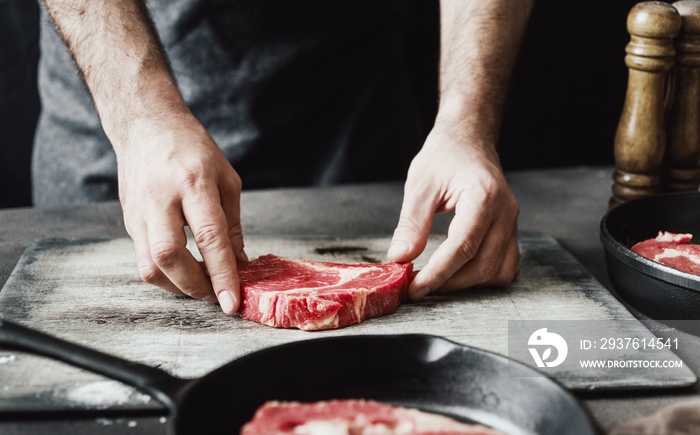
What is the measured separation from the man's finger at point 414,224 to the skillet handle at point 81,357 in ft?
2.39

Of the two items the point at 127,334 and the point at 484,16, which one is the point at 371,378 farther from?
the point at 484,16

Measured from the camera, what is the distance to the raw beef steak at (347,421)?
0.93 meters

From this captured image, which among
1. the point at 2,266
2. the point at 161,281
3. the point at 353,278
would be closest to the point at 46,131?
the point at 2,266

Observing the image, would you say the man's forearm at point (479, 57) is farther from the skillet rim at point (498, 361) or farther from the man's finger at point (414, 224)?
the skillet rim at point (498, 361)

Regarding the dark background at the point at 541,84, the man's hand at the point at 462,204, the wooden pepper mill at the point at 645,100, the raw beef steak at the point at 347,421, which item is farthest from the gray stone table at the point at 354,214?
the dark background at the point at 541,84

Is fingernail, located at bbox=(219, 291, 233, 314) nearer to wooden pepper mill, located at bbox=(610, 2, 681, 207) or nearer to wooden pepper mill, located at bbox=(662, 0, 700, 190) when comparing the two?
wooden pepper mill, located at bbox=(610, 2, 681, 207)

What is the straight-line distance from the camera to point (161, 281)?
4.84 ft

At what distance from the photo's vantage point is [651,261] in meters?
1.29

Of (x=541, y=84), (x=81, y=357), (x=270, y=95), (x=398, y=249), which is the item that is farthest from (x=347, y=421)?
(x=541, y=84)

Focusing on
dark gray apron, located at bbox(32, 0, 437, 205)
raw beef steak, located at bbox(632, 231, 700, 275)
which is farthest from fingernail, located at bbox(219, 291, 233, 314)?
dark gray apron, located at bbox(32, 0, 437, 205)

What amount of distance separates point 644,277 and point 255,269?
0.87m

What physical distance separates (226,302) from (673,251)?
1.02 metres

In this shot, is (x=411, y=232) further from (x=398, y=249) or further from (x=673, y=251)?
(x=673, y=251)

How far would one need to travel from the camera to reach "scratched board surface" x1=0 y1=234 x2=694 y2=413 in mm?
1156
